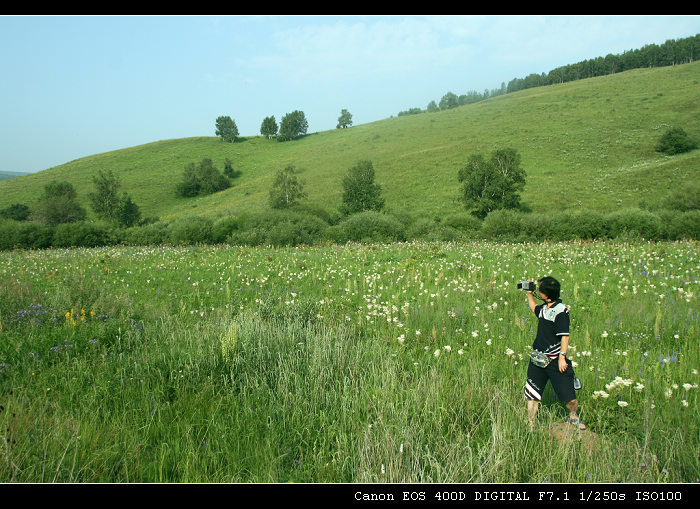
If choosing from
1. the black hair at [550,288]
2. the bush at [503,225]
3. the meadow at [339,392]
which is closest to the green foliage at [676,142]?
the bush at [503,225]

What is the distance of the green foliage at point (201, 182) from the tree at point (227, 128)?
39574 millimetres

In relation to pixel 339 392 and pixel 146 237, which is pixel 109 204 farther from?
pixel 339 392

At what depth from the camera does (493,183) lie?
41.8m

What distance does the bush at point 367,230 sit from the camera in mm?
26688

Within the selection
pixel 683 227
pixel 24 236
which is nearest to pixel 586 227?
pixel 683 227

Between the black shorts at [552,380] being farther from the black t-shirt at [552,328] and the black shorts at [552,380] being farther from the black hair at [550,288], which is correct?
the black hair at [550,288]

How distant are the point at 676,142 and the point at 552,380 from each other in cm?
7013

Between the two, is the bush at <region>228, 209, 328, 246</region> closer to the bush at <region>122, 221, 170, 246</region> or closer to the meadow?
the bush at <region>122, 221, 170, 246</region>

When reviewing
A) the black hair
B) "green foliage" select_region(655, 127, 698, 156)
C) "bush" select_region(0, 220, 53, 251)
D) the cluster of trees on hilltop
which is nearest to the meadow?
the black hair

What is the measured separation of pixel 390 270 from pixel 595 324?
595cm

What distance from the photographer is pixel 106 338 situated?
18.1ft

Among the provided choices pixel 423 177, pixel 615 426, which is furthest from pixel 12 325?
pixel 423 177
